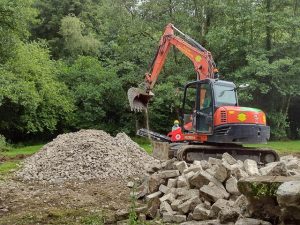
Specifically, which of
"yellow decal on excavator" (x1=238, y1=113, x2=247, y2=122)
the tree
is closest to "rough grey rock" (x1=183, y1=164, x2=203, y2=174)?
"yellow decal on excavator" (x1=238, y1=113, x2=247, y2=122)

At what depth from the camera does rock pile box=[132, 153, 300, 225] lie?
24.0 feet

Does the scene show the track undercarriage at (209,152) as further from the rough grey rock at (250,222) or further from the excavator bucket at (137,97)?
the rough grey rock at (250,222)

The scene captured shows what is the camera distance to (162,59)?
610 inches

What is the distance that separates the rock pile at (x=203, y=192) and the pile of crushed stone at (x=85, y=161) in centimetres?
295

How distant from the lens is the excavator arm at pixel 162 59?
13891 millimetres

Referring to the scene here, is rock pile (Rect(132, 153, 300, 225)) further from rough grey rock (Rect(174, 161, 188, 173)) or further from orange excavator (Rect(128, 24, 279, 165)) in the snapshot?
orange excavator (Rect(128, 24, 279, 165))

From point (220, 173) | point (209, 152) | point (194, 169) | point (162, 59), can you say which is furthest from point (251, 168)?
point (162, 59)

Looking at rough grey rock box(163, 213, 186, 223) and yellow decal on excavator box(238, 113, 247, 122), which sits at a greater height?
yellow decal on excavator box(238, 113, 247, 122)

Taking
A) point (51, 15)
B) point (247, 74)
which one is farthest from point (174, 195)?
point (51, 15)

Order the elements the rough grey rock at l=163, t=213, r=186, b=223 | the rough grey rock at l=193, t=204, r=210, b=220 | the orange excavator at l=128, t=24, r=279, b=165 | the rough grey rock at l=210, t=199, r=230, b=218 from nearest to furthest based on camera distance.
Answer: the rough grey rock at l=210, t=199, r=230, b=218 < the rough grey rock at l=193, t=204, r=210, b=220 < the rough grey rock at l=163, t=213, r=186, b=223 < the orange excavator at l=128, t=24, r=279, b=165

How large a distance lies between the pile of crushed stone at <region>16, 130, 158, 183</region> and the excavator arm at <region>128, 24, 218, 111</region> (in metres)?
1.51

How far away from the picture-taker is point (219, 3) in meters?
26.1

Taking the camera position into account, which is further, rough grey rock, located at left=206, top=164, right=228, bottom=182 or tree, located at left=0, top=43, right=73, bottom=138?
tree, located at left=0, top=43, right=73, bottom=138

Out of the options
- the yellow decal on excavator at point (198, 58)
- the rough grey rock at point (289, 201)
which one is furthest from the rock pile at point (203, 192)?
the yellow decal on excavator at point (198, 58)
